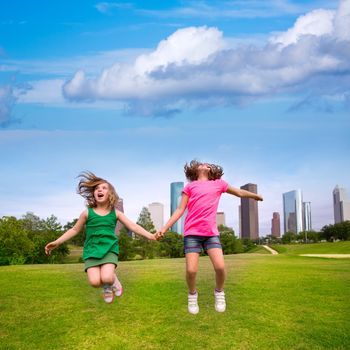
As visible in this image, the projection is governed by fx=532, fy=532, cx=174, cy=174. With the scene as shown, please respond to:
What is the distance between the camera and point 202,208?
9.00 meters

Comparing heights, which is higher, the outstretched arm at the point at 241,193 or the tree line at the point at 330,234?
the outstretched arm at the point at 241,193

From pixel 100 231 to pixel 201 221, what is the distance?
173 cm

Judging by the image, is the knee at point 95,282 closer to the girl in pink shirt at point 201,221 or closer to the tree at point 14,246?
the girl in pink shirt at point 201,221

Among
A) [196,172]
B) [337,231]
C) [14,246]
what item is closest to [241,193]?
[196,172]

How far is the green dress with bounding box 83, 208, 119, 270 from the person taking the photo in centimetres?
900

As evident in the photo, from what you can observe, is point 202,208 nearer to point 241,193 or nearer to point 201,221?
point 201,221

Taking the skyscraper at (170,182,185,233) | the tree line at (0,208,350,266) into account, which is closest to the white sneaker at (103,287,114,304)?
the skyscraper at (170,182,185,233)

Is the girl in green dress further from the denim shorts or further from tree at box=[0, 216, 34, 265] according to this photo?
tree at box=[0, 216, 34, 265]

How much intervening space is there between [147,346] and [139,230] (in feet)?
19.0

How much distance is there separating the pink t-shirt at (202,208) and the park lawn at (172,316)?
18.4 feet

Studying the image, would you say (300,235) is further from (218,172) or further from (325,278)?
(218,172)

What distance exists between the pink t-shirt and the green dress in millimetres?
1272

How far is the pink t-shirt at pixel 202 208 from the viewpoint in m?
8.99

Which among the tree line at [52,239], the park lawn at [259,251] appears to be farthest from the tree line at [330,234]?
the tree line at [52,239]
